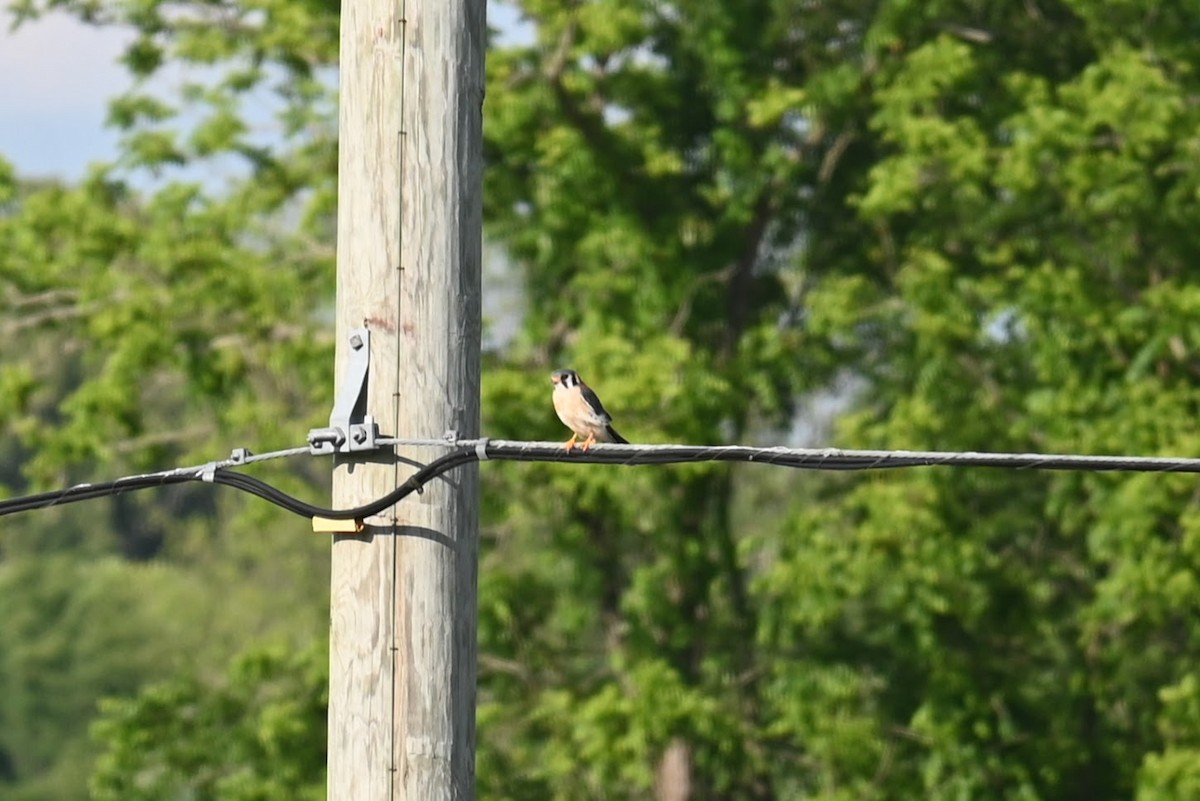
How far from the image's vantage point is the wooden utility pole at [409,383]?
536 centimetres

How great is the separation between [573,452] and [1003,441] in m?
10.6

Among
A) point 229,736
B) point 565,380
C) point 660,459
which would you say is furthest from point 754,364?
point 660,459

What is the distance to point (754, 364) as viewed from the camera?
16953 millimetres

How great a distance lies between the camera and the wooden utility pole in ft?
17.6

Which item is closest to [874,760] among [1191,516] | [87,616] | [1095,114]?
[1191,516]

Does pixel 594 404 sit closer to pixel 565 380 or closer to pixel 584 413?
pixel 584 413

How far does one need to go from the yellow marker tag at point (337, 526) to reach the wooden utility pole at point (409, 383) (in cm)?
2

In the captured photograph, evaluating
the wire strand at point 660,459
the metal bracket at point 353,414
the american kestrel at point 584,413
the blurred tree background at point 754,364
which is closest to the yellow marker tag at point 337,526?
the wire strand at point 660,459

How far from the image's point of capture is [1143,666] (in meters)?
16.7

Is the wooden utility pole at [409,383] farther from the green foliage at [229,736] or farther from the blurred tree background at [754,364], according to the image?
the green foliage at [229,736]

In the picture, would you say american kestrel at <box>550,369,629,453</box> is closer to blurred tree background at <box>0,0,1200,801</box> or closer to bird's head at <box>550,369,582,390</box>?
bird's head at <box>550,369,582,390</box>

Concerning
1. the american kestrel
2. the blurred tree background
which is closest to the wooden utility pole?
the american kestrel

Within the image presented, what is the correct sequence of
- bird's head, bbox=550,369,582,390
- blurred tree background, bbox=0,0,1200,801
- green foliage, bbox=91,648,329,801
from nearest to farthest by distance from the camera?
bird's head, bbox=550,369,582,390, blurred tree background, bbox=0,0,1200,801, green foliage, bbox=91,648,329,801

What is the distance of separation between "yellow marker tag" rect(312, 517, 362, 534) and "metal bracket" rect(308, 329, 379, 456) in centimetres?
19
